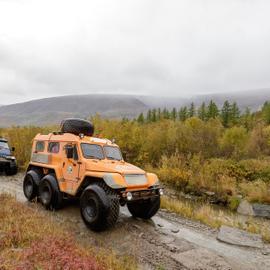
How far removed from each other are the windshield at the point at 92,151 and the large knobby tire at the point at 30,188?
2.62 m

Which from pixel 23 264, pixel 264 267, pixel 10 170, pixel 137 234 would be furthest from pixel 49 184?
pixel 10 170

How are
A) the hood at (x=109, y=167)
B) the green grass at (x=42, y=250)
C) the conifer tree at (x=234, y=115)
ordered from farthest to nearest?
the conifer tree at (x=234, y=115) < the hood at (x=109, y=167) < the green grass at (x=42, y=250)

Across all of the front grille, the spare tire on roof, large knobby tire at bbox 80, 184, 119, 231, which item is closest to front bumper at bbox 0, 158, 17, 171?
the spare tire on roof

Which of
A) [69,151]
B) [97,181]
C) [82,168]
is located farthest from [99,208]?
[69,151]

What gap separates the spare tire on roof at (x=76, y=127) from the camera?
413 inches

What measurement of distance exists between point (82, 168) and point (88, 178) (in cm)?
33

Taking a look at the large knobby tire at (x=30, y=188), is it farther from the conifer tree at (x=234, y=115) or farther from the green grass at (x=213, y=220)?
the conifer tree at (x=234, y=115)

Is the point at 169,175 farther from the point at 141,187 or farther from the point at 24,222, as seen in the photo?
the point at 24,222

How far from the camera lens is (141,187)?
28.7 ft

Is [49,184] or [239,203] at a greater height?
[49,184]

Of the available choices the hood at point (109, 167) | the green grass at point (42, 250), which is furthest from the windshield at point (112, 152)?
the green grass at point (42, 250)

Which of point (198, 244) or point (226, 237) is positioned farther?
point (226, 237)

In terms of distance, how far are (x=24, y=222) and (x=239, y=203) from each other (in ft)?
35.9

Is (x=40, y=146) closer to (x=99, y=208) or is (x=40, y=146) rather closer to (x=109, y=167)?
(x=109, y=167)
